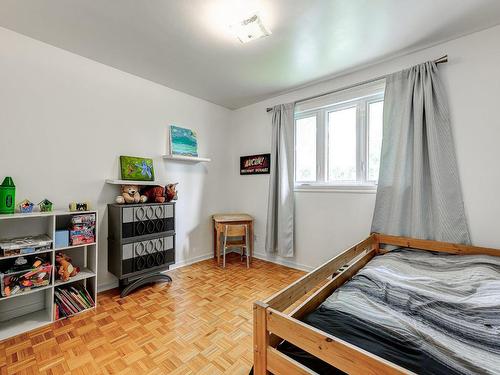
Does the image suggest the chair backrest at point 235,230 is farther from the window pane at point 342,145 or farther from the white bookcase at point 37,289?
the white bookcase at point 37,289

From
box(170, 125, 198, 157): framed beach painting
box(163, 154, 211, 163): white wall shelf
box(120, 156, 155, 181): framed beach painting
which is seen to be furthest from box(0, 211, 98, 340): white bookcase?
box(170, 125, 198, 157): framed beach painting

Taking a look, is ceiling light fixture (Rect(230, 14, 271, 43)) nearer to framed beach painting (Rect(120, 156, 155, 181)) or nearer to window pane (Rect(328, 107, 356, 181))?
window pane (Rect(328, 107, 356, 181))

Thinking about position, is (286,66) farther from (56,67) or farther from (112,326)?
(112,326)

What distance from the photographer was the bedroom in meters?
1.71

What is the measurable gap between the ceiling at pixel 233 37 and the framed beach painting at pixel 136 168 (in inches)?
40.9

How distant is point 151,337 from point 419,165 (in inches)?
108

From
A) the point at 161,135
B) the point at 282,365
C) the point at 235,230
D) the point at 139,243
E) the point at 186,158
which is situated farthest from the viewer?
the point at 235,230

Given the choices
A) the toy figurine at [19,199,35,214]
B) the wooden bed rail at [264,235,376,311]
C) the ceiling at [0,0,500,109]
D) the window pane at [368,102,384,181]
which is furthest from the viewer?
the window pane at [368,102,384,181]

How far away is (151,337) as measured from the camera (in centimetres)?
174

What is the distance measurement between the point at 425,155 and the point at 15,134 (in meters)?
3.74

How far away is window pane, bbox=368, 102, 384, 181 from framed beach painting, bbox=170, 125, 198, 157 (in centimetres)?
231

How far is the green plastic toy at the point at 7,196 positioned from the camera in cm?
180

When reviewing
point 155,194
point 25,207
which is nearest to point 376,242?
point 155,194

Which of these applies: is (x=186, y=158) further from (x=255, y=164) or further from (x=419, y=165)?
(x=419, y=165)
